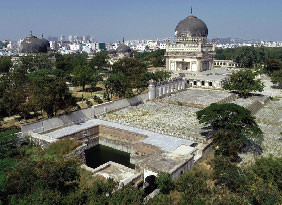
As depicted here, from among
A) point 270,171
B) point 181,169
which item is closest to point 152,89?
point 181,169

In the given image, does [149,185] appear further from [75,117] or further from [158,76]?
[158,76]

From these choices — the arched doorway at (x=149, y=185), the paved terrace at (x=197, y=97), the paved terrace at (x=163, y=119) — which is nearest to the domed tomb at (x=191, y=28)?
the paved terrace at (x=197, y=97)

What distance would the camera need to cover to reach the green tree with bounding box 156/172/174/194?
680 inches

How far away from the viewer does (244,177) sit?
1708 centimetres

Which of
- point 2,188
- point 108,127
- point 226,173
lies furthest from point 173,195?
point 108,127

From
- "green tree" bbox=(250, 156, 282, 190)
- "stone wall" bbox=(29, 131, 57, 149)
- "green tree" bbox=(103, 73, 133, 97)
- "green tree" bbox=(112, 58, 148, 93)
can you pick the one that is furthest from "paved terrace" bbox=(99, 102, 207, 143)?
"stone wall" bbox=(29, 131, 57, 149)

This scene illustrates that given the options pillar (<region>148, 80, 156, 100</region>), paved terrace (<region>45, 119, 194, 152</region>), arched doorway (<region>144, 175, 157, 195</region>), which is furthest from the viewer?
pillar (<region>148, 80, 156, 100</region>)

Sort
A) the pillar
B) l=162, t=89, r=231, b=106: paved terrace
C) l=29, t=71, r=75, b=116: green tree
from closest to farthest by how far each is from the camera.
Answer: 1. l=29, t=71, r=75, b=116: green tree
2. l=162, t=89, r=231, b=106: paved terrace
3. the pillar

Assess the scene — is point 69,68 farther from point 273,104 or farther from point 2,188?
point 2,188

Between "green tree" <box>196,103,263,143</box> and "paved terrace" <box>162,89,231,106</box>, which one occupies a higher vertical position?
"green tree" <box>196,103,263,143</box>

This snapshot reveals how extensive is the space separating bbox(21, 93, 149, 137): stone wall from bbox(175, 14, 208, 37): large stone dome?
101 feet

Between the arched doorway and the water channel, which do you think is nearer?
the arched doorway

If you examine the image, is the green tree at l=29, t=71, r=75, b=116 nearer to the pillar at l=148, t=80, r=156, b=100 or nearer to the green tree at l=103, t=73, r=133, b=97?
the green tree at l=103, t=73, r=133, b=97

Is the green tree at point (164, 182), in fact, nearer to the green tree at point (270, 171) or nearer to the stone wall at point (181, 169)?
the stone wall at point (181, 169)
